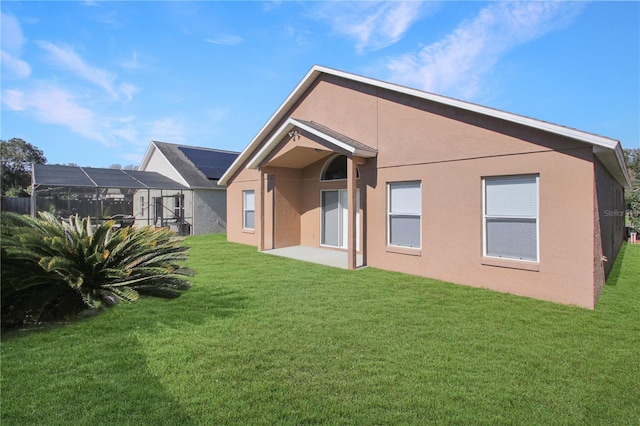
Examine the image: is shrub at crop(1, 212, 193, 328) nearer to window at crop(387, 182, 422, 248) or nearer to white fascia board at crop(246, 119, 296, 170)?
Answer: window at crop(387, 182, 422, 248)

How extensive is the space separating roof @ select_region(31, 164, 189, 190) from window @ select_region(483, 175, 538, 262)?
18.3 meters

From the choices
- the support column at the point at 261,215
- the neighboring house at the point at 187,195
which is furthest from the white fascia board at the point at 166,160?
the support column at the point at 261,215

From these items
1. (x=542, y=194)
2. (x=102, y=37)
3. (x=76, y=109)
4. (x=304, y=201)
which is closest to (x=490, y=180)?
(x=542, y=194)

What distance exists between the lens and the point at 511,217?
785cm

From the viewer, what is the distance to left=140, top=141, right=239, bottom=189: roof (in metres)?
22.7

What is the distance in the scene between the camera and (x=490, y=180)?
8211mm

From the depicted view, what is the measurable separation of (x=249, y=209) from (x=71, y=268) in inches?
482

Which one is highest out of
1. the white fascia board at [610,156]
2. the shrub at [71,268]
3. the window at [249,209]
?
the white fascia board at [610,156]

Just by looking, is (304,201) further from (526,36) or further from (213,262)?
(526,36)

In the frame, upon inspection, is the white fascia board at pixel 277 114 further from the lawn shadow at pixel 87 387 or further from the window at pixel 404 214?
the lawn shadow at pixel 87 387

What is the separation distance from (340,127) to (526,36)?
5.94 m

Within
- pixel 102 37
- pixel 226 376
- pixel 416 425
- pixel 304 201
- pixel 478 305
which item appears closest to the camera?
pixel 416 425

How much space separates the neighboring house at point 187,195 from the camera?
21812 mm

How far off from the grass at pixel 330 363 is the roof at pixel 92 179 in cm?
1583
